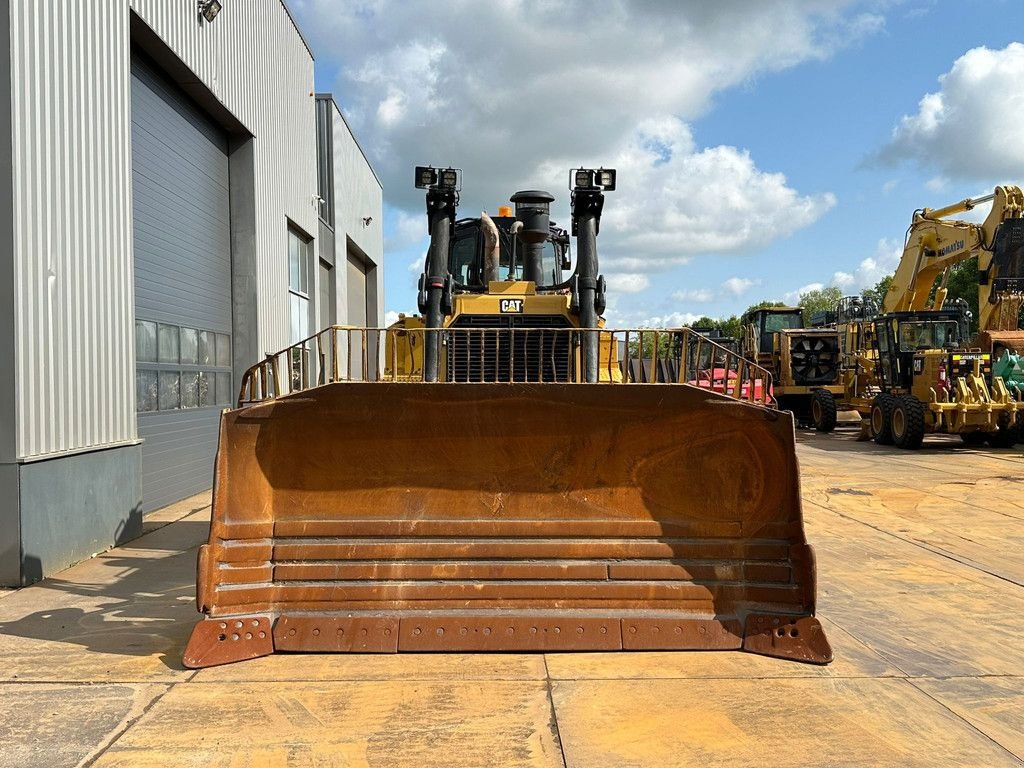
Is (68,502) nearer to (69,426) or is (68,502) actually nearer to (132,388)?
(69,426)

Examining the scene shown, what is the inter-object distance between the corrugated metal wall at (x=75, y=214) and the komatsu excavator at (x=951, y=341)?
46.5 feet

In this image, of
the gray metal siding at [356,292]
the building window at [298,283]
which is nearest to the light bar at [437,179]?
the building window at [298,283]

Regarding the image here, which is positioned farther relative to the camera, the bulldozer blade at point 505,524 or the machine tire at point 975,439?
the machine tire at point 975,439

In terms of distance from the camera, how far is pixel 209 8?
32.6 feet

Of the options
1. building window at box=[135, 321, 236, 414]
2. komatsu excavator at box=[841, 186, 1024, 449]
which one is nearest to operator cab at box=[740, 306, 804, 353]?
komatsu excavator at box=[841, 186, 1024, 449]

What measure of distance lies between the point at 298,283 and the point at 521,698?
1314 cm

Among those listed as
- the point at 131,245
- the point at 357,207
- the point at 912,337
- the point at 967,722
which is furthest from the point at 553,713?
the point at 357,207

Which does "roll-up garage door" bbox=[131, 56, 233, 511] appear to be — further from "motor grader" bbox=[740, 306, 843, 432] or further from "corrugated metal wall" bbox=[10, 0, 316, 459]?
"motor grader" bbox=[740, 306, 843, 432]

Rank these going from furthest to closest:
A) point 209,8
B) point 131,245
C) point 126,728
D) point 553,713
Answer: point 209,8 < point 131,245 < point 553,713 < point 126,728

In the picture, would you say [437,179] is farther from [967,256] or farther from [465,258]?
[967,256]

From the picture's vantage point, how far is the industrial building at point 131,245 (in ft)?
20.0

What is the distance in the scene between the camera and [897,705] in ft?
12.2

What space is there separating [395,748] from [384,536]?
142cm

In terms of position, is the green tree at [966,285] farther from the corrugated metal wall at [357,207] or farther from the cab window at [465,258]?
the cab window at [465,258]
